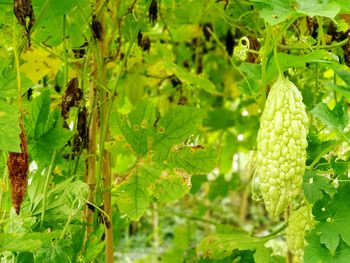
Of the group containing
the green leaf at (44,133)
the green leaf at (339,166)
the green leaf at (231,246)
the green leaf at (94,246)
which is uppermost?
the green leaf at (44,133)

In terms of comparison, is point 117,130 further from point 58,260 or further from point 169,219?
point 169,219

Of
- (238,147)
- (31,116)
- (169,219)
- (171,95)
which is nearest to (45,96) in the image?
(31,116)

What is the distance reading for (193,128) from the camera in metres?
1.23

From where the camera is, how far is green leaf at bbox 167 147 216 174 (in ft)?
4.11

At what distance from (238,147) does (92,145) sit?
119 cm

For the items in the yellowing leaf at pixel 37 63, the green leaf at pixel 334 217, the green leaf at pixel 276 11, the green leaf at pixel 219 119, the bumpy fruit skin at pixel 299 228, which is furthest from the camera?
the green leaf at pixel 219 119

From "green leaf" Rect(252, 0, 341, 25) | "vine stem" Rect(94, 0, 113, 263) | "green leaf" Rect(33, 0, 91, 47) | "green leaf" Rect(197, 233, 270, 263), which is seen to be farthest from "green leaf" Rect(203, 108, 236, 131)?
"green leaf" Rect(252, 0, 341, 25)

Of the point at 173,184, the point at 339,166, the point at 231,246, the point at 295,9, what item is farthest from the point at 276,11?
the point at 231,246

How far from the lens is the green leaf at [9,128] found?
0.95m

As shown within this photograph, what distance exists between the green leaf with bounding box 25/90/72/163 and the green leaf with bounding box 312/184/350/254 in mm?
424

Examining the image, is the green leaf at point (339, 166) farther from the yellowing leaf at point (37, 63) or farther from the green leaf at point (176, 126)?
the yellowing leaf at point (37, 63)

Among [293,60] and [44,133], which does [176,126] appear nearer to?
[44,133]

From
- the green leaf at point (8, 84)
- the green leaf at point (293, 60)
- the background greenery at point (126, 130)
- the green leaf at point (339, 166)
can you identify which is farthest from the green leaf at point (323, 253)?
the green leaf at point (8, 84)

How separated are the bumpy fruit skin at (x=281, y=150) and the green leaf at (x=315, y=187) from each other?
188mm
